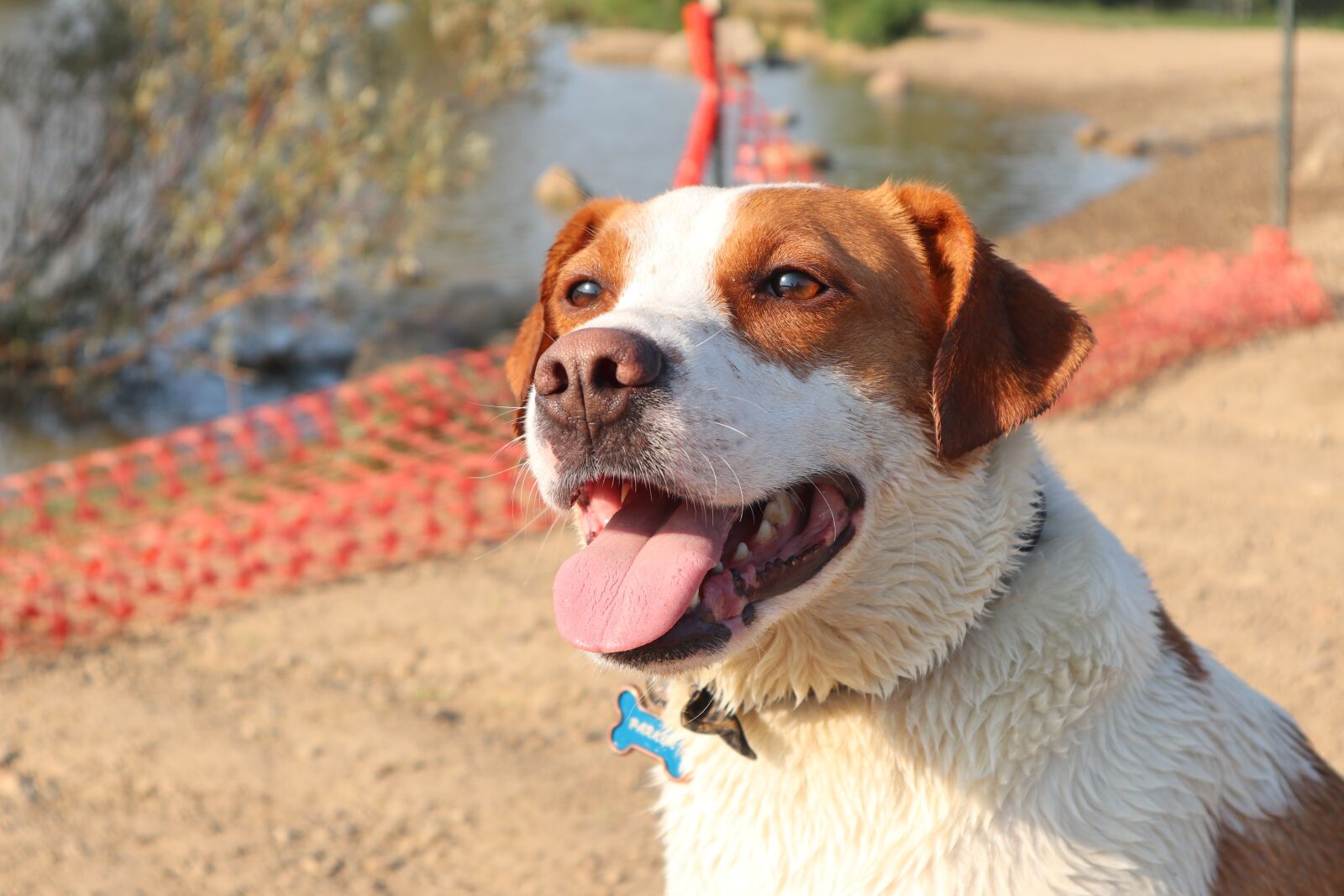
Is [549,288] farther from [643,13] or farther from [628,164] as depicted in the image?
[643,13]

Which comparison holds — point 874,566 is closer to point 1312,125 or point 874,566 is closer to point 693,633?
point 693,633

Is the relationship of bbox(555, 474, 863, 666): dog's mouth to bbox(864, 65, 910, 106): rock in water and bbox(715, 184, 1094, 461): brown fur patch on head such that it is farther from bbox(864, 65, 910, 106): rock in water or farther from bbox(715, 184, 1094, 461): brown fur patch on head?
→ bbox(864, 65, 910, 106): rock in water

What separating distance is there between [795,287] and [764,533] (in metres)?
0.51

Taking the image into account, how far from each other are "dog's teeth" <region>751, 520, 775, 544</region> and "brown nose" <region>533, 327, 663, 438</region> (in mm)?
394

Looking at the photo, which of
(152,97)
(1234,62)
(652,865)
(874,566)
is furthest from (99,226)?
(1234,62)

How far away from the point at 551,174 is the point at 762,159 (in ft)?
13.9

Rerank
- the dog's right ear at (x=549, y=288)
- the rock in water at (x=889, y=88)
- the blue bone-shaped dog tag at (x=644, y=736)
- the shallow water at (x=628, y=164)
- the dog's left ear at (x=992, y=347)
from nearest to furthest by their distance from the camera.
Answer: the dog's left ear at (x=992, y=347) < the blue bone-shaped dog tag at (x=644, y=736) < the dog's right ear at (x=549, y=288) < the shallow water at (x=628, y=164) < the rock in water at (x=889, y=88)

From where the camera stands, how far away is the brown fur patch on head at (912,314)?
8.48 ft

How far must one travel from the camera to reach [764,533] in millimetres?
2592

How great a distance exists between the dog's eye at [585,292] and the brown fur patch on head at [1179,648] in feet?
4.50

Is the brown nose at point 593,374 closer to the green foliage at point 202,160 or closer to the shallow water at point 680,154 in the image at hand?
the green foliage at point 202,160

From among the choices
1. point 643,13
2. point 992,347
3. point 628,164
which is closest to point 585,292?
point 992,347

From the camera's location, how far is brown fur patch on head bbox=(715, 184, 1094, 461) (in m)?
2.59

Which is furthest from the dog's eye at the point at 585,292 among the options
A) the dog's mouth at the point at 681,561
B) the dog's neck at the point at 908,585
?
the dog's neck at the point at 908,585
